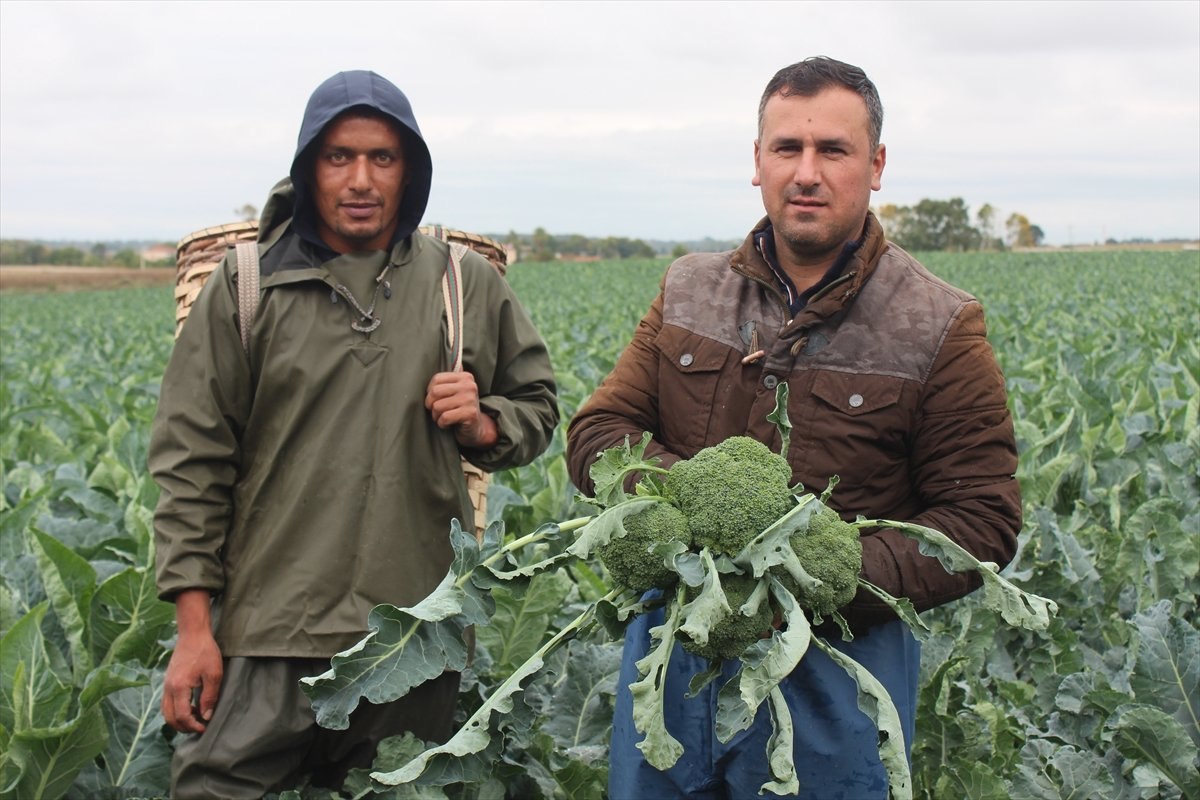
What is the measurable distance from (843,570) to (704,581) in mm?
232

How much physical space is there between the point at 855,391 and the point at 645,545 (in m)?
0.56

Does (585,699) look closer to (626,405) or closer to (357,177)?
(626,405)

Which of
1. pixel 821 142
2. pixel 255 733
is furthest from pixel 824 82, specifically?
pixel 255 733

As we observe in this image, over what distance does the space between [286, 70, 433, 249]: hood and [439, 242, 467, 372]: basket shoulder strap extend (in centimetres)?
14

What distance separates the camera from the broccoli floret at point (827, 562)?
1893 mm

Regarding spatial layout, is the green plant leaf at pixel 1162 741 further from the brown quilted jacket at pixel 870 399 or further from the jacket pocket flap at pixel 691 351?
the jacket pocket flap at pixel 691 351

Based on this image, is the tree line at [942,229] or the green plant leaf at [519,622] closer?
the green plant leaf at [519,622]

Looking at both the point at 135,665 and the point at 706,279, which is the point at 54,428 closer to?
the point at 135,665

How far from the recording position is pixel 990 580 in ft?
6.47

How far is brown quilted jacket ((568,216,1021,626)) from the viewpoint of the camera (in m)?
2.17

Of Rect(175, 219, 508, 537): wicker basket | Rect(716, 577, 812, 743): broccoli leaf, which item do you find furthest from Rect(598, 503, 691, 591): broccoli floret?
Rect(175, 219, 508, 537): wicker basket

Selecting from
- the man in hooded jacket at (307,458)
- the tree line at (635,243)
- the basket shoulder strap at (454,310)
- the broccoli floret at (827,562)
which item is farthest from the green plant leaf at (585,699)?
the tree line at (635,243)

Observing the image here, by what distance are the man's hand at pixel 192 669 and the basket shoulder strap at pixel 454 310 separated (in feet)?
2.45

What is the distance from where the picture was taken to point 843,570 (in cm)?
191
